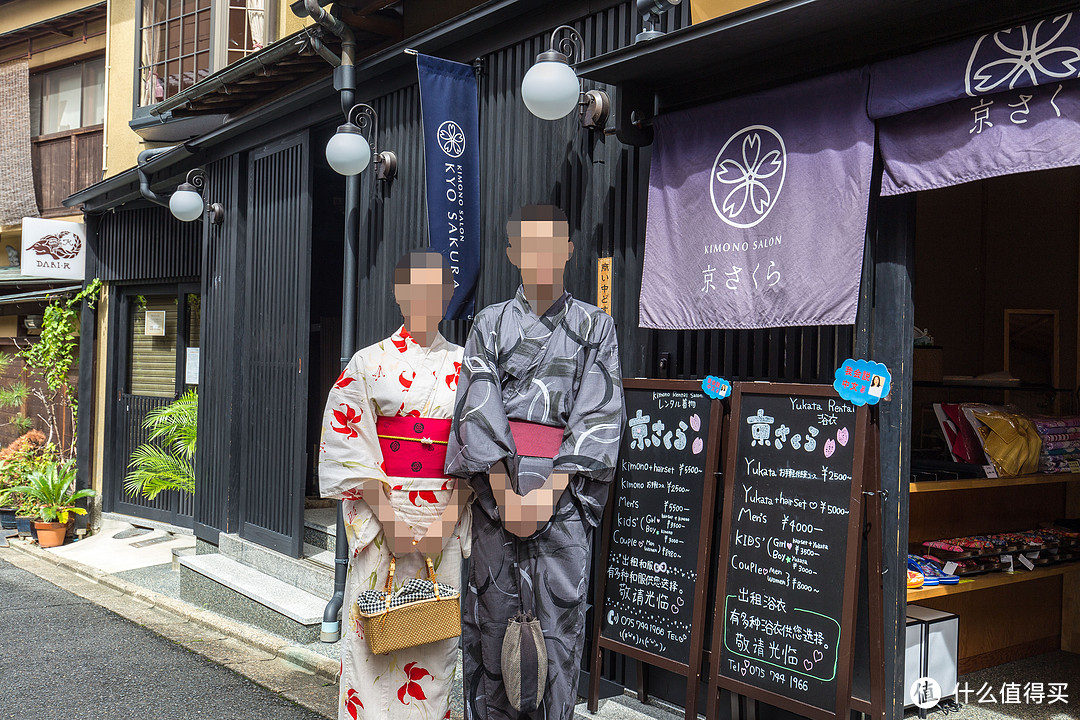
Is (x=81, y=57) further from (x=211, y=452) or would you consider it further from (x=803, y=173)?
(x=803, y=173)

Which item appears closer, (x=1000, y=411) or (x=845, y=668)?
(x=845, y=668)

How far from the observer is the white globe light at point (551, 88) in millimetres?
4637

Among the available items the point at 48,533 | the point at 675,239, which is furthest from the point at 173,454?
the point at 675,239

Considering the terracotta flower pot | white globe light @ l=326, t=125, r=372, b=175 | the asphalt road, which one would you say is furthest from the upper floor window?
the asphalt road

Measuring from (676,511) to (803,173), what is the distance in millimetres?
1786

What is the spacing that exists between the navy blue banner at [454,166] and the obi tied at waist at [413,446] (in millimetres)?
2216

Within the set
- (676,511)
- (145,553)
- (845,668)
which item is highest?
(676,511)

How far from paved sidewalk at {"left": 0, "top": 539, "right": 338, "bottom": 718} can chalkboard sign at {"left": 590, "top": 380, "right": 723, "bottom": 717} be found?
209 centimetres

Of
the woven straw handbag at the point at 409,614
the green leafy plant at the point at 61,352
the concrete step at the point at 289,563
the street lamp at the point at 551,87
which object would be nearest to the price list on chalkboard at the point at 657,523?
the woven straw handbag at the point at 409,614

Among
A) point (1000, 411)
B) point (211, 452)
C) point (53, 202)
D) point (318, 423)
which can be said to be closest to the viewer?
point (1000, 411)

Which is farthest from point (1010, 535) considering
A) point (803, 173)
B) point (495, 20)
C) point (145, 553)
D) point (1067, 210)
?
point (145, 553)

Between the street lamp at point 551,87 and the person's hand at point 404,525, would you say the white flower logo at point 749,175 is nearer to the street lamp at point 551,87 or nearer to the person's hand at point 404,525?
the street lamp at point 551,87

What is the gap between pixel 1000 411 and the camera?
17.8ft

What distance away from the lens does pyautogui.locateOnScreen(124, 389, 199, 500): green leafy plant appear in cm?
1055
